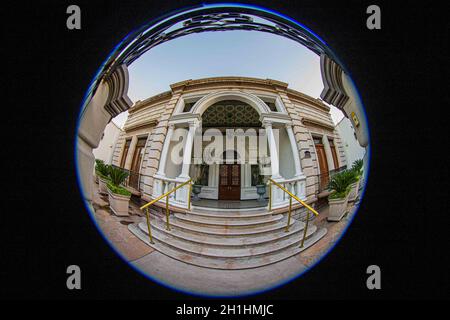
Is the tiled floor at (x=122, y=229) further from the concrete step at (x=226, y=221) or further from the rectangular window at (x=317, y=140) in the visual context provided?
the rectangular window at (x=317, y=140)

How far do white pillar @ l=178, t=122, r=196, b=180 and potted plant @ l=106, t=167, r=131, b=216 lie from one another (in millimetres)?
256

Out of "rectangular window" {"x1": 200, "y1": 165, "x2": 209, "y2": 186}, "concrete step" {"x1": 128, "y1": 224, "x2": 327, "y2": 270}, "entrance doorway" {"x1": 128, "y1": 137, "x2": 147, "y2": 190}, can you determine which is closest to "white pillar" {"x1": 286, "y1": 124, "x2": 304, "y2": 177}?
"concrete step" {"x1": 128, "y1": 224, "x2": 327, "y2": 270}

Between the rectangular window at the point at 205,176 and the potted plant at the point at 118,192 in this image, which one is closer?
the potted plant at the point at 118,192

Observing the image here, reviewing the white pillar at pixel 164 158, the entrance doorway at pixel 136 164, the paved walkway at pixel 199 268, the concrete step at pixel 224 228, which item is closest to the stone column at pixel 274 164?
the concrete step at pixel 224 228

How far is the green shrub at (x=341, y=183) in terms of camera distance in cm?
77

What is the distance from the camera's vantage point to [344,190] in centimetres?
78

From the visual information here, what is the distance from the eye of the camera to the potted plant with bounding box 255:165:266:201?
825 millimetres

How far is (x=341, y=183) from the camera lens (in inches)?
30.2

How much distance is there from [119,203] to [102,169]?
0.17 m

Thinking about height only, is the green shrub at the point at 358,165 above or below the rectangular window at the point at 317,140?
below

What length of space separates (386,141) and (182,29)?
126cm

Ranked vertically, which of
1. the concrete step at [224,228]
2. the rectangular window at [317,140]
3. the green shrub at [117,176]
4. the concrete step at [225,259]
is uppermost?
the rectangular window at [317,140]

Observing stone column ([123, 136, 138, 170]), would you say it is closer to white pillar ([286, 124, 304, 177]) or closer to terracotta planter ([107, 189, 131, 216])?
terracotta planter ([107, 189, 131, 216])
